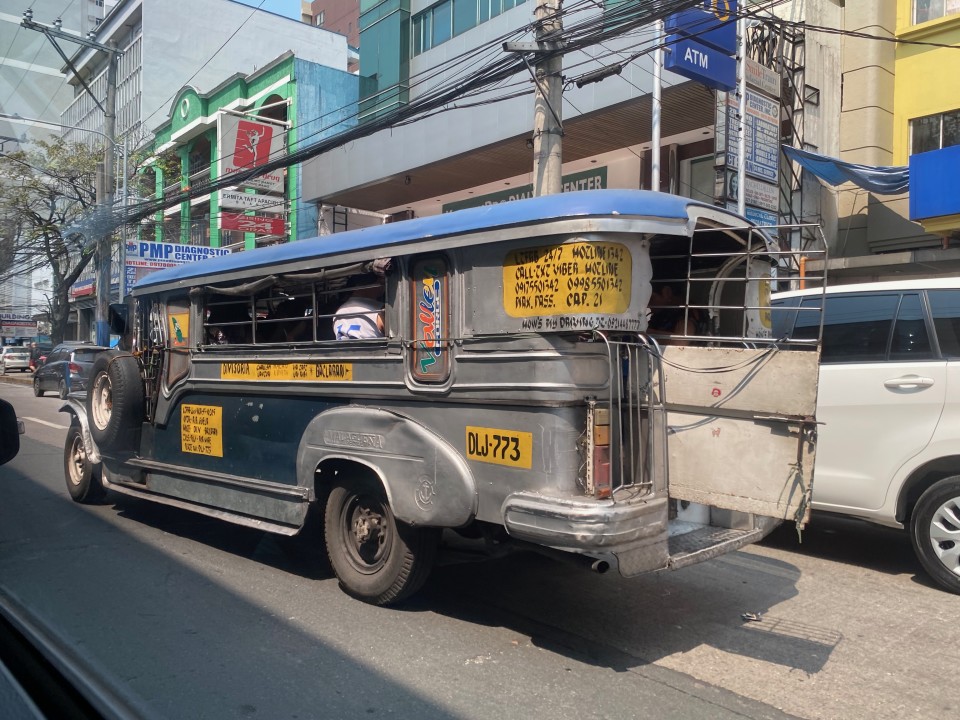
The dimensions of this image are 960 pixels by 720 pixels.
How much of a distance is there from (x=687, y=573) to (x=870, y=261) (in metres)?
8.32

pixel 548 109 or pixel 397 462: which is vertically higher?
pixel 548 109

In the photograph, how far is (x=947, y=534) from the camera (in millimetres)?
5371

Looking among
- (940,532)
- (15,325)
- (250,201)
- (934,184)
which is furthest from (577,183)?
(15,325)

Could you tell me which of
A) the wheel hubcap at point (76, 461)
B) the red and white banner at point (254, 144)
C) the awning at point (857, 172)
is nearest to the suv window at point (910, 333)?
the awning at point (857, 172)

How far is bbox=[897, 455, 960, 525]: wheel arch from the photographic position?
17.7 ft

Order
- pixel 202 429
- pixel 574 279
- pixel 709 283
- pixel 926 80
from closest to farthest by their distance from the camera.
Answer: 1. pixel 574 279
2. pixel 709 283
3. pixel 202 429
4. pixel 926 80

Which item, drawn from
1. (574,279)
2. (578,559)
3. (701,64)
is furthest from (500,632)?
(701,64)

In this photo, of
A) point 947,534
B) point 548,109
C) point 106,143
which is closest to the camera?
point 947,534

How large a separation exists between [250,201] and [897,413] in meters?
19.1

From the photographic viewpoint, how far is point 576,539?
12.8 ft

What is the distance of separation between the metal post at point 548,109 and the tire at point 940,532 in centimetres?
481

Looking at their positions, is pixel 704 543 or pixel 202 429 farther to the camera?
pixel 202 429

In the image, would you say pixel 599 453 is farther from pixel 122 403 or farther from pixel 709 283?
pixel 122 403

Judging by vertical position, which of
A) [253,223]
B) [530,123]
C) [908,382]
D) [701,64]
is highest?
[530,123]
